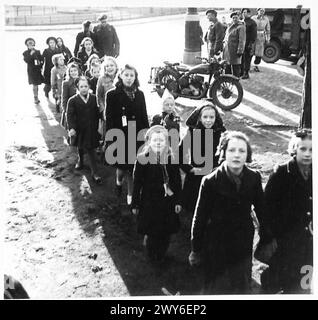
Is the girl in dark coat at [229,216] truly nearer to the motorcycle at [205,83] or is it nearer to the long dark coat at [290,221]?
the long dark coat at [290,221]

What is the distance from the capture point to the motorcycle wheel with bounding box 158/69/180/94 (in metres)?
6.63

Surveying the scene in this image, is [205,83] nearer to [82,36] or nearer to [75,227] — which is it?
[82,36]

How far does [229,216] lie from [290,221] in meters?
0.54

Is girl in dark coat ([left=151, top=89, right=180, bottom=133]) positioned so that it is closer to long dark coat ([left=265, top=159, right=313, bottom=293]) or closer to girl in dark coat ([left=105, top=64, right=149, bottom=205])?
girl in dark coat ([left=105, top=64, right=149, bottom=205])

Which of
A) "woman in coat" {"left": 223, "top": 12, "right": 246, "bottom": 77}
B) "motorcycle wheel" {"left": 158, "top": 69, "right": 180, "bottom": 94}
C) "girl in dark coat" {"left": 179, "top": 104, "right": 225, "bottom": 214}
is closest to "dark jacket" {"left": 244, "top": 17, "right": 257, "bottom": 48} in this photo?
"woman in coat" {"left": 223, "top": 12, "right": 246, "bottom": 77}

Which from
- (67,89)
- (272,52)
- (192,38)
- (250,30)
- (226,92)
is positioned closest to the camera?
(67,89)

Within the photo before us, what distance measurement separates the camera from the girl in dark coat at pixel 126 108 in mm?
3773

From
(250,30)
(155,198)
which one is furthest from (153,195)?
(250,30)

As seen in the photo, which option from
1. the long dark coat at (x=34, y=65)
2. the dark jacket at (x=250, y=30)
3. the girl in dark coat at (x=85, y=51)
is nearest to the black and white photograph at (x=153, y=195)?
the long dark coat at (x=34, y=65)

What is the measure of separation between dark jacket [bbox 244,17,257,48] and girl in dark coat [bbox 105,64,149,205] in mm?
3835

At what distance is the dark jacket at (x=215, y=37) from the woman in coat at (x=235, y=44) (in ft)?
2.18

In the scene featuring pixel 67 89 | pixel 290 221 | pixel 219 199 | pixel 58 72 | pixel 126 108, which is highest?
pixel 58 72

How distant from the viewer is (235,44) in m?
6.70

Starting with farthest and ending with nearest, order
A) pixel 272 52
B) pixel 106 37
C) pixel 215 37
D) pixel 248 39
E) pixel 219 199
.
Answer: pixel 272 52
pixel 215 37
pixel 248 39
pixel 106 37
pixel 219 199
